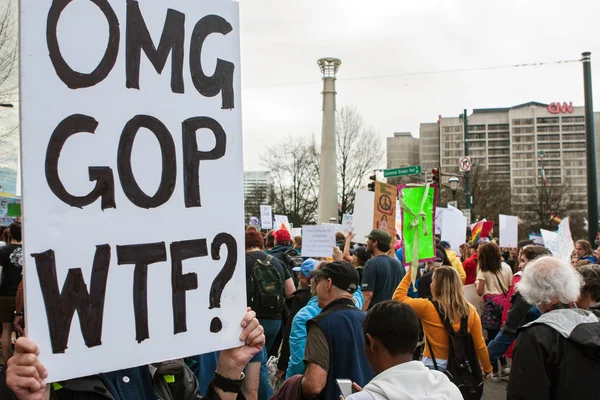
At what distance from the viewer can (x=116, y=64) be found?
5.97ft

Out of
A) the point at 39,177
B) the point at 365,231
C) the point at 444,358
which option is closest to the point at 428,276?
the point at 444,358

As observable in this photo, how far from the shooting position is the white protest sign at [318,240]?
1023 centimetres

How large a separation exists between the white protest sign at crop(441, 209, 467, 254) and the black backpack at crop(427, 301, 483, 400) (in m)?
7.76

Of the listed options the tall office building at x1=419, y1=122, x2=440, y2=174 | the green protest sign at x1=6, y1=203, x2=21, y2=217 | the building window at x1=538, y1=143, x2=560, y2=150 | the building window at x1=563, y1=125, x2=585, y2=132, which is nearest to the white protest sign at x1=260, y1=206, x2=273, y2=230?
the green protest sign at x1=6, y1=203, x2=21, y2=217

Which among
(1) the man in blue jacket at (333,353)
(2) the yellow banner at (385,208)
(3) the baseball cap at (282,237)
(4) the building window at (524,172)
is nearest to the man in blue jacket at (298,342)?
(1) the man in blue jacket at (333,353)

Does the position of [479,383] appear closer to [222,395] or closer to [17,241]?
[222,395]

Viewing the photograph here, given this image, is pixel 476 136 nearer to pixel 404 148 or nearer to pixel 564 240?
pixel 404 148

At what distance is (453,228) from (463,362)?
324 inches

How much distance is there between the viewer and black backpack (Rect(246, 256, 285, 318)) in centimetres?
596

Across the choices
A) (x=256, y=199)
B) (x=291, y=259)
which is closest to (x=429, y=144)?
(x=256, y=199)

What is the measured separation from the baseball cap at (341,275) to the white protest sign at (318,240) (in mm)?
6097

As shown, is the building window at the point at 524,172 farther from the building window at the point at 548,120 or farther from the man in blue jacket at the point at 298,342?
the man in blue jacket at the point at 298,342

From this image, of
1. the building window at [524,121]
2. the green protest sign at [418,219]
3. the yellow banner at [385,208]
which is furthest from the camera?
the building window at [524,121]

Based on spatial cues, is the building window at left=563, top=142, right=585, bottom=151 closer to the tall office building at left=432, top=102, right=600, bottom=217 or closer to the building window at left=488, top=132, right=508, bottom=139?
the tall office building at left=432, top=102, right=600, bottom=217
